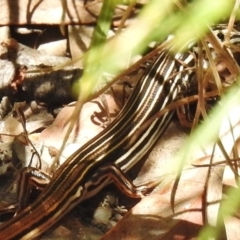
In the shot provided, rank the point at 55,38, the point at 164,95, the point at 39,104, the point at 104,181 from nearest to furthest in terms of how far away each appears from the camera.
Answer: the point at 104,181 < the point at 164,95 < the point at 39,104 < the point at 55,38

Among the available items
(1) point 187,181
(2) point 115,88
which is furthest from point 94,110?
(1) point 187,181

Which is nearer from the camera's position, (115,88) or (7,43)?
(115,88)

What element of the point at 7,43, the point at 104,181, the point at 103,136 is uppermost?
the point at 7,43

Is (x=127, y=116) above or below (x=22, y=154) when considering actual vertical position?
above

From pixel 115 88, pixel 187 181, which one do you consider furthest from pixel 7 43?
pixel 187 181

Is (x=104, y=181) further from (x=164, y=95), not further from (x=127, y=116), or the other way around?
(x=164, y=95)

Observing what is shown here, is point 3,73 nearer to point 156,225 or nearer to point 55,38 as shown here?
point 55,38

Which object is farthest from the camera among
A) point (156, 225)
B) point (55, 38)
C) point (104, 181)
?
point (55, 38)
